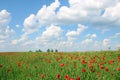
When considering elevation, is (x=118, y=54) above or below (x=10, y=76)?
above

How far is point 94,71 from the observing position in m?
10.9

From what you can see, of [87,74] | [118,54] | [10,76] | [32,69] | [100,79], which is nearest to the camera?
[100,79]

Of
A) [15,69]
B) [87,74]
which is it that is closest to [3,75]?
[15,69]

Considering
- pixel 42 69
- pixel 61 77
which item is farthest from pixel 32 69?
pixel 61 77

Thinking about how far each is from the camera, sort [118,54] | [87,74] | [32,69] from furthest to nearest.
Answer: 1. [118,54]
2. [32,69]
3. [87,74]

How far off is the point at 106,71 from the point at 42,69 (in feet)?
10.3

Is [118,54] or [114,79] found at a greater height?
[118,54]

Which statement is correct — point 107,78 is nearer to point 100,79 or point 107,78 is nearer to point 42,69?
point 100,79

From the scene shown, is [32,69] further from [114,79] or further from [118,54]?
[118,54]

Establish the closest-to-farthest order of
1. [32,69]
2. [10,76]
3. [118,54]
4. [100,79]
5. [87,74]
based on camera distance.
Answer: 1. [100,79]
2. [87,74]
3. [10,76]
4. [32,69]
5. [118,54]

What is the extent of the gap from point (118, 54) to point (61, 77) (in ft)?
24.1

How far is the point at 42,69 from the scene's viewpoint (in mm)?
11859

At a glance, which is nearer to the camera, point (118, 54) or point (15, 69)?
point (15, 69)

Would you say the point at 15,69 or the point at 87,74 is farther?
the point at 15,69
